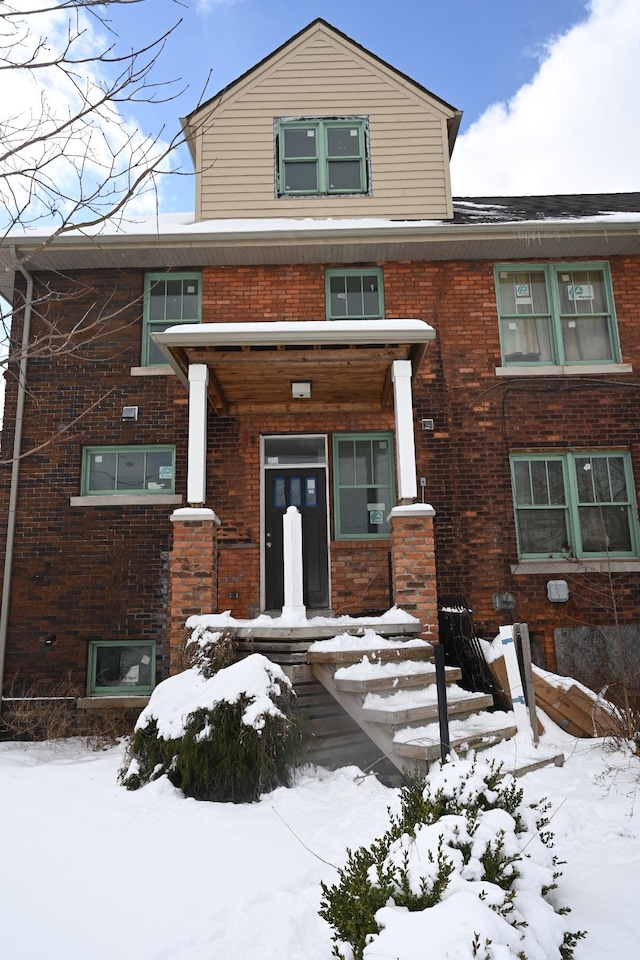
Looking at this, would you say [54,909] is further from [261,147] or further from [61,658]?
[261,147]

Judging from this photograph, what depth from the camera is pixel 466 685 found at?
7.24 meters

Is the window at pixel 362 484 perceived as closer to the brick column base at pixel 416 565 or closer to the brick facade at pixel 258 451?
the brick facade at pixel 258 451

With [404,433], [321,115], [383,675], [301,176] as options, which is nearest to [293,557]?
[383,675]

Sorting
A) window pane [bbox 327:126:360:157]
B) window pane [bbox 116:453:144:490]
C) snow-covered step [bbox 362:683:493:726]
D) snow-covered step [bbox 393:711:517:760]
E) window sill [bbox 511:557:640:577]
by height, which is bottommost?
snow-covered step [bbox 393:711:517:760]

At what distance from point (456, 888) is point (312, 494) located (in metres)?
6.77

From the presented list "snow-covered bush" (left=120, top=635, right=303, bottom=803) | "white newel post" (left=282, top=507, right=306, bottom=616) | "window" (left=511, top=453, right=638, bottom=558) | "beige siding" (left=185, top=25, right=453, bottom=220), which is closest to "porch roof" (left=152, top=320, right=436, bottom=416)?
"white newel post" (left=282, top=507, right=306, bottom=616)

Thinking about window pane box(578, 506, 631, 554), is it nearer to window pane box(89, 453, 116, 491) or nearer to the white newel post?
the white newel post

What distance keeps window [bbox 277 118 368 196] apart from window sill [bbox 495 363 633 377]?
3.40 meters

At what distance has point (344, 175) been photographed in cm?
1007

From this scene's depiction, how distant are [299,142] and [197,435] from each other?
5.50m

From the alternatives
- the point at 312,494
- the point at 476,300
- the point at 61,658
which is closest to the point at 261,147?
the point at 476,300

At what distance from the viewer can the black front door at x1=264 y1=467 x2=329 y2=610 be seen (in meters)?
8.88

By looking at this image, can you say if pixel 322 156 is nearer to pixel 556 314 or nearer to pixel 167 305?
pixel 167 305

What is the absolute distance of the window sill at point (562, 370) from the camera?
30.3ft
